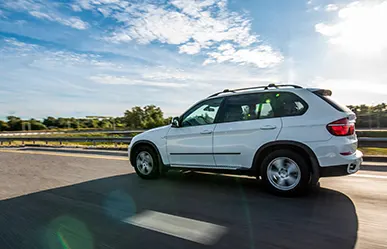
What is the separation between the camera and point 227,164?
16.3 feet

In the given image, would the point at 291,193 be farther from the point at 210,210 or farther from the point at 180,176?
the point at 180,176

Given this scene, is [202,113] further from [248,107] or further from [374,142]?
[374,142]

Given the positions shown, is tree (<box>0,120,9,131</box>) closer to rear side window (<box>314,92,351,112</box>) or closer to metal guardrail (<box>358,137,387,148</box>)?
metal guardrail (<box>358,137,387,148</box>)

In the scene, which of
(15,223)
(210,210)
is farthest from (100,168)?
(210,210)

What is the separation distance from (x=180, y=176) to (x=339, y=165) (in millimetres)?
3493

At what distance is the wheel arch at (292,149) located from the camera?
4250 mm

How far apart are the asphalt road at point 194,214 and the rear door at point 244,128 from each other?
2.10 feet

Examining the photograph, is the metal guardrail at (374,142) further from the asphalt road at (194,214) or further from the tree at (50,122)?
the tree at (50,122)

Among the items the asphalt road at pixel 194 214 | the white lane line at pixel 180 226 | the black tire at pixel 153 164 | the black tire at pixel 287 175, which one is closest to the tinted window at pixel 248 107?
the black tire at pixel 287 175

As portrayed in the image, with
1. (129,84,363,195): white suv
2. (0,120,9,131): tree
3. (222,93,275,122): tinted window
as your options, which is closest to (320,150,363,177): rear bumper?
(129,84,363,195): white suv

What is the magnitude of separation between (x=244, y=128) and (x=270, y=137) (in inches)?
19.0

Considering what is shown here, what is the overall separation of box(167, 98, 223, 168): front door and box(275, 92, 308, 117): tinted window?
3.75 ft

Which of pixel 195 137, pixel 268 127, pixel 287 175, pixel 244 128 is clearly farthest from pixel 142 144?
pixel 287 175

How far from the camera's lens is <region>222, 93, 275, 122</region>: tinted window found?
15.6ft
